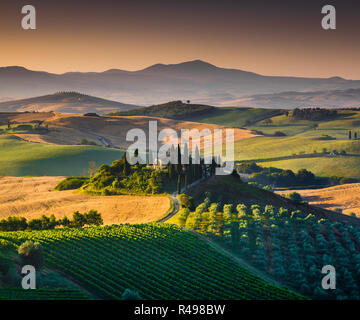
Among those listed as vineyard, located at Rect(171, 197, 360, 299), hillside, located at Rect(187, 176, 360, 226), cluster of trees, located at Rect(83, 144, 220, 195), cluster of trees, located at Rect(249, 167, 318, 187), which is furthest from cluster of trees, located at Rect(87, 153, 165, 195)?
cluster of trees, located at Rect(249, 167, 318, 187)

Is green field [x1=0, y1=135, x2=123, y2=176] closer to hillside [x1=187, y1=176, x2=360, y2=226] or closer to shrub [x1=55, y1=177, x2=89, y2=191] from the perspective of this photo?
shrub [x1=55, y1=177, x2=89, y2=191]

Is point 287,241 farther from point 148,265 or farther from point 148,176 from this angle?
point 148,176

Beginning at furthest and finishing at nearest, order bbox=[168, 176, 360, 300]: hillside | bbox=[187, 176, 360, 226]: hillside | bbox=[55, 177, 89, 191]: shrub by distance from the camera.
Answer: bbox=[55, 177, 89, 191]: shrub < bbox=[187, 176, 360, 226]: hillside < bbox=[168, 176, 360, 300]: hillside

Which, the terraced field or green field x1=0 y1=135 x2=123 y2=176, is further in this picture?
the terraced field

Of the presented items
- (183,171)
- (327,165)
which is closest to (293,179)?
(327,165)

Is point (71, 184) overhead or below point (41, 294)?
below
